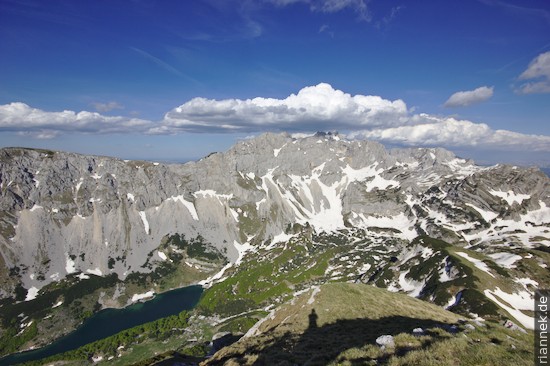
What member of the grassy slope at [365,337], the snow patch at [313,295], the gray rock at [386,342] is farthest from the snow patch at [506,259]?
the gray rock at [386,342]

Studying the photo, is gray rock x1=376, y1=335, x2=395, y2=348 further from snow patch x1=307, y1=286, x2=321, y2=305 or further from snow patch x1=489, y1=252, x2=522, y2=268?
snow patch x1=489, y1=252, x2=522, y2=268

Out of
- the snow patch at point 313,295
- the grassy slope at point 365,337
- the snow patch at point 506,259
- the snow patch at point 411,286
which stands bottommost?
the snow patch at point 411,286

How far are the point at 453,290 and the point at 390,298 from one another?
84803mm

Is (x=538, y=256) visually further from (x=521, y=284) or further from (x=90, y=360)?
(x=90, y=360)

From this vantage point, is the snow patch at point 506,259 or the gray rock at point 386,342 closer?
the gray rock at point 386,342

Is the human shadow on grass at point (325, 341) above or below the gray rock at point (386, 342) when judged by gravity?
below

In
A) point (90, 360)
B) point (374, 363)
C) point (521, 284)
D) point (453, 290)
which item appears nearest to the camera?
point (374, 363)

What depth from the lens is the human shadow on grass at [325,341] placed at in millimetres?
28281

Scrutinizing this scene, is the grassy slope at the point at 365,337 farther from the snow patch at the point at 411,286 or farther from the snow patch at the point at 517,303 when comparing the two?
the snow patch at the point at 411,286

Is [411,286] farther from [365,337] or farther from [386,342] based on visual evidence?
[386,342]

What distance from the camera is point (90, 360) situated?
581 feet

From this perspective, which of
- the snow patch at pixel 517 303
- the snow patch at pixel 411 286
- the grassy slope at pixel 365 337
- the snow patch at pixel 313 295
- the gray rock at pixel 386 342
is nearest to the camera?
the grassy slope at pixel 365 337

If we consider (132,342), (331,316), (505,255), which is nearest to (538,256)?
(505,255)

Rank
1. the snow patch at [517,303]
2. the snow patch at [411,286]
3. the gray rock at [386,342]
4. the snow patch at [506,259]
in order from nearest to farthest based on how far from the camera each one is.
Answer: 1. the gray rock at [386,342]
2. the snow patch at [517,303]
3. the snow patch at [411,286]
4. the snow patch at [506,259]
